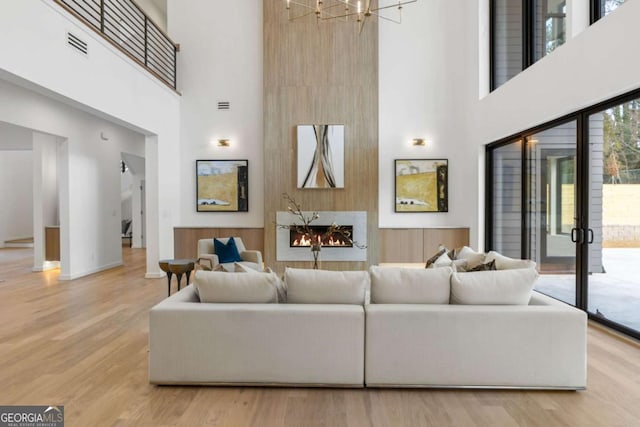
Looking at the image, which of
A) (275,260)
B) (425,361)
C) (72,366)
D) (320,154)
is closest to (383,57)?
(320,154)

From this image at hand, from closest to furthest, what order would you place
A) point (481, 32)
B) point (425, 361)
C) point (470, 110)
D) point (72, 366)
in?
point (425, 361)
point (72, 366)
point (481, 32)
point (470, 110)

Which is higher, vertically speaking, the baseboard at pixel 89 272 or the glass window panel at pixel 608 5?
the glass window panel at pixel 608 5

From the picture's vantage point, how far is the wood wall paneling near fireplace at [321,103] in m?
7.45

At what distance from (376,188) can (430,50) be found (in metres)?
2.87

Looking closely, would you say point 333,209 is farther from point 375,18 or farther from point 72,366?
point 72,366

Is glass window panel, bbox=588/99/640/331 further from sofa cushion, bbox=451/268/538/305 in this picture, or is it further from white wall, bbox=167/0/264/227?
white wall, bbox=167/0/264/227

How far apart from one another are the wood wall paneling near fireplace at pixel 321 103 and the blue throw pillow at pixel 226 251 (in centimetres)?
148

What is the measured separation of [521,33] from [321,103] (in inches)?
132

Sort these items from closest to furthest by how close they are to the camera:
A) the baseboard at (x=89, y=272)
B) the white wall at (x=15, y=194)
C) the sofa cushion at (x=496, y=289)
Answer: the sofa cushion at (x=496, y=289)
the baseboard at (x=89, y=272)
the white wall at (x=15, y=194)

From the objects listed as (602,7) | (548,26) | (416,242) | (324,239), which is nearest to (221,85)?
(324,239)

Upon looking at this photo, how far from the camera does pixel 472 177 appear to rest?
7320 millimetres

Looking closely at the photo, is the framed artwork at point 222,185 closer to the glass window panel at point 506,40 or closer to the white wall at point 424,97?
the white wall at point 424,97

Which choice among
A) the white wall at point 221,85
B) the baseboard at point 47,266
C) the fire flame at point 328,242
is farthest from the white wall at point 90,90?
the fire flame at point 328,242

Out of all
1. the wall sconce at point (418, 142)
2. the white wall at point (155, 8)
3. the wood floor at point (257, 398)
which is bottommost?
the wood floor at point (257, 398)
